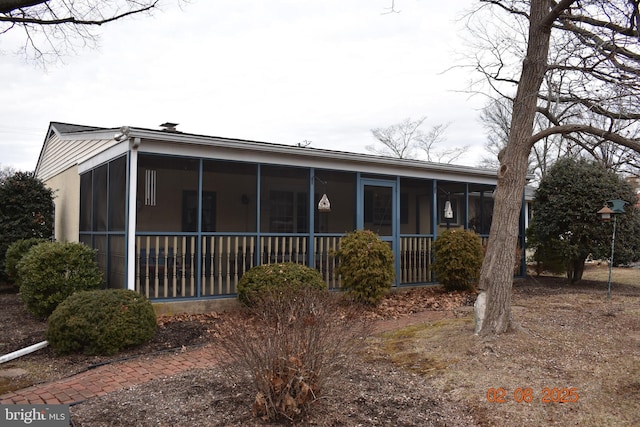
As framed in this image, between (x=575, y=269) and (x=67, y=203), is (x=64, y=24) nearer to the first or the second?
(x=67, y=203)

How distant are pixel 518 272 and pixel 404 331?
23.6 feet

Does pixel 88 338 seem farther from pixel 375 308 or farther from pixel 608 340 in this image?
pixel 608 340

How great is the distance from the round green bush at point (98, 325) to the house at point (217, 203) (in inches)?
50.7

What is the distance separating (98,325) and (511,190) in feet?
17.5

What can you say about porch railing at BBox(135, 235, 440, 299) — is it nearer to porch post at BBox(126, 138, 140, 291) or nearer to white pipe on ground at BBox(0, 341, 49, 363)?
porch post at BBox(126, 138, 140, 291)

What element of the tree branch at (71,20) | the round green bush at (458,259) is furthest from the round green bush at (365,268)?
the tree branch at (71,20)

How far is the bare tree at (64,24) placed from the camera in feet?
27.2

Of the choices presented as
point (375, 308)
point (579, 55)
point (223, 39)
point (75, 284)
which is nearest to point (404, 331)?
point (375, 308)

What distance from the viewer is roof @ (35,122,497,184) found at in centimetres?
743

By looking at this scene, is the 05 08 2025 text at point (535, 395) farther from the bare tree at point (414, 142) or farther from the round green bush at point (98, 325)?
the bare tree at point (414, 142)

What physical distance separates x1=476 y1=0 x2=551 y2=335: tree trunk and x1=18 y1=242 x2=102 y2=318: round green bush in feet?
19.6

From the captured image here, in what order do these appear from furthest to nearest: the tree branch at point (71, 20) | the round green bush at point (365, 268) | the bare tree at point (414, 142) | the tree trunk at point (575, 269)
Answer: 1. the bare tree at point (414, 142)
2. the tree trunk at point (575, 269)
3. the round green bush at point (365, 268)
4. the tree branch at point (71, 20)

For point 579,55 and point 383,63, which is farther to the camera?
point 383,63

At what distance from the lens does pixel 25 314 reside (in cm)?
851
